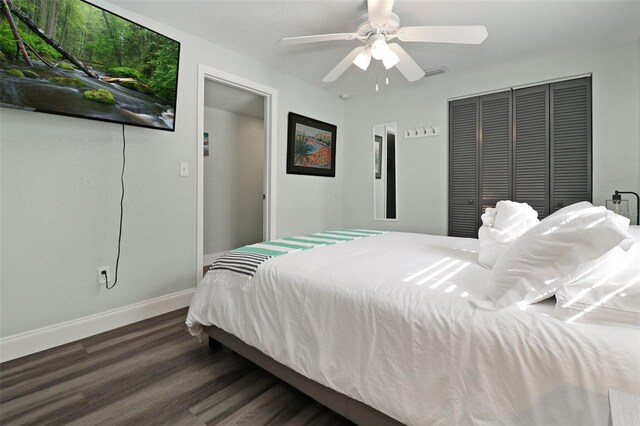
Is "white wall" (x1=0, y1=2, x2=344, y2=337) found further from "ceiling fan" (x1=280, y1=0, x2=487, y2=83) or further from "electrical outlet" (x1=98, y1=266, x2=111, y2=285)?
"ceiling fan" (x1=280, y1=0, x2=487, y2=83)

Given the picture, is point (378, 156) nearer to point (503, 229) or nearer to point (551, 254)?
point (503, 229)

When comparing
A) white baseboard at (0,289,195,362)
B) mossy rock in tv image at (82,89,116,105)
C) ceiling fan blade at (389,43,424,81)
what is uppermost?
ceiling fan blade at (389,43,424,81)

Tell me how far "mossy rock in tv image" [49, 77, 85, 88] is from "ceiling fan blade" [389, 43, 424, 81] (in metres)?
2.06

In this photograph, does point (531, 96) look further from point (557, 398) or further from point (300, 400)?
point (300, 400)

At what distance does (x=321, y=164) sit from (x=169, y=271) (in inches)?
90.6

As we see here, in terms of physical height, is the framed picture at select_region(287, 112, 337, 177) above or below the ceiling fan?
below

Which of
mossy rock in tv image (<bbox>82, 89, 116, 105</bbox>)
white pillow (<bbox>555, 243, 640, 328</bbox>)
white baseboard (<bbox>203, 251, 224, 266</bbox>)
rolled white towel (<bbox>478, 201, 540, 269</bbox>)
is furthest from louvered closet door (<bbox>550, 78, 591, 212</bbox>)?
white baseboard (<bbox>203, 251, 224, 266</bbox>)

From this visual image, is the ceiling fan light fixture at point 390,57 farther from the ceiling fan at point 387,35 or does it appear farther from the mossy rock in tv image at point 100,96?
the mossy rock in tv image at point 100,96

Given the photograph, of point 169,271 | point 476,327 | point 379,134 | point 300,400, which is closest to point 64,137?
point 169,271

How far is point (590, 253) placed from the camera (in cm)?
90

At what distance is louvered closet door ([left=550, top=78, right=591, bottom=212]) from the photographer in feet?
9.64

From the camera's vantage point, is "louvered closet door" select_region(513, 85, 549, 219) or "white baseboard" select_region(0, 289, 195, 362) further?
"louvered closet door" select_region(513, 85, 549, 219)

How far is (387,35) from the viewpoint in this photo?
2146 millimetres

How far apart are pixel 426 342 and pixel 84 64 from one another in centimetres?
251
